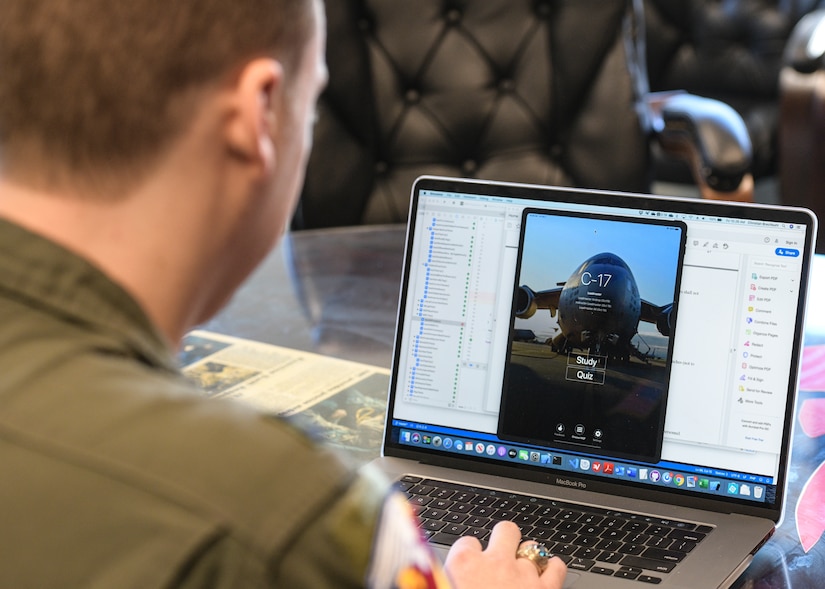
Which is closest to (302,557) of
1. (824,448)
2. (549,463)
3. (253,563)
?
(253,563)

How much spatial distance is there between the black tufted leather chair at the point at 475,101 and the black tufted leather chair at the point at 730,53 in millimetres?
1673

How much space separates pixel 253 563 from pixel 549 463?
0.63 m

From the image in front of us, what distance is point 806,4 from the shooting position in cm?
350

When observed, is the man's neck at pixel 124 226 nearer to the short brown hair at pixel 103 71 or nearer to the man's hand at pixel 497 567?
the short brown hair at pixel 103 71

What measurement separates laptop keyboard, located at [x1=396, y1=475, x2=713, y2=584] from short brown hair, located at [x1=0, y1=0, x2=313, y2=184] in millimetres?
529

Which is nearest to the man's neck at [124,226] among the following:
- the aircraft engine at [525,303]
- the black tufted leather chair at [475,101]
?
the aircraft engine at [525,303]

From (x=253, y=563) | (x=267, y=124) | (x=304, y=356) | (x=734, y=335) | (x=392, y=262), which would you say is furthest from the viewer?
(x=392, y=262)

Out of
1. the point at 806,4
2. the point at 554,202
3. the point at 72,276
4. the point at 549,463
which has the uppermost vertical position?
the point at 806,4

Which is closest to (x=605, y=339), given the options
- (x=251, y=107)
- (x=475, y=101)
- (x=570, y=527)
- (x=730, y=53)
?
(x=570, y=527)

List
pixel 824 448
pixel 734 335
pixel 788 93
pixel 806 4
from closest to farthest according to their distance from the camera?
1. pixel 734 335
2. pixel 824 448
3. pixel 788 93
4. pixel 806 4

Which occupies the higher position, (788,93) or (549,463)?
(788,93)

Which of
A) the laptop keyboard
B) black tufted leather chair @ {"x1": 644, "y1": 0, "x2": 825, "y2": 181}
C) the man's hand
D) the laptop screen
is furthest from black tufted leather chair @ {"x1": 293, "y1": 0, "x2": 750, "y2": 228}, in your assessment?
black tufted leather chair @ {"x1": 644, "y1": 0, "x2": 825, "y2": 181}

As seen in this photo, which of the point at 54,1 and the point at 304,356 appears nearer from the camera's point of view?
the point at 54,1

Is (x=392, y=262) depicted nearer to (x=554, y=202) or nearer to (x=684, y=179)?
(x=554, y=202)
